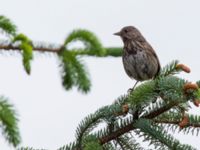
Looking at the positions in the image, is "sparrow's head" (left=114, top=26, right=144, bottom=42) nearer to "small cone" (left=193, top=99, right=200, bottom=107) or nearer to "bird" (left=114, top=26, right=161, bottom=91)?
"bird" (left=114, top=26, right=161, bottom=91)

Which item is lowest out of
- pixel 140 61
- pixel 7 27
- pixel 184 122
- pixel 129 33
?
pixel 140 61

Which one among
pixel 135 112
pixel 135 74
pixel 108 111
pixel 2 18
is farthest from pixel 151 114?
pixel 135 74

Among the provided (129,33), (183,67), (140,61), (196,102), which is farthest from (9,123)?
(129,33)

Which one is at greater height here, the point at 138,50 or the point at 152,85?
the point at 152,85

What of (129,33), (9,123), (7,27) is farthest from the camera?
(129,33)

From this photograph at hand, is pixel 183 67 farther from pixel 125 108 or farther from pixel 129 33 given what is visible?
pixel 129 33

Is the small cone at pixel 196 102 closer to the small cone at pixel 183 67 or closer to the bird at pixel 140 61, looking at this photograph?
the small cone at pixel 183 67

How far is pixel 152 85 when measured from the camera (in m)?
2.92

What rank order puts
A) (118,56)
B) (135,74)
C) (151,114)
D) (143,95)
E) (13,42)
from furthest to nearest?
(135,74)
(151,114)
(143,95)
(118,56)
(13,42)

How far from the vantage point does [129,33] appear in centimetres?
802

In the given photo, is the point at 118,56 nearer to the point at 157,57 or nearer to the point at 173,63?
the point at 173,63

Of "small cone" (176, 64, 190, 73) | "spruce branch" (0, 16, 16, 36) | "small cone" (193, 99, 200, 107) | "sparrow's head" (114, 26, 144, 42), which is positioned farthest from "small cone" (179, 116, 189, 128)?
"sparrow's head" (114, 26, 144, 42)

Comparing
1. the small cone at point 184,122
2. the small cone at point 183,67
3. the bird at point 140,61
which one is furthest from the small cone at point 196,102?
the bird at point 140,61

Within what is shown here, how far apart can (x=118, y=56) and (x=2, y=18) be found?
1.88 ft
